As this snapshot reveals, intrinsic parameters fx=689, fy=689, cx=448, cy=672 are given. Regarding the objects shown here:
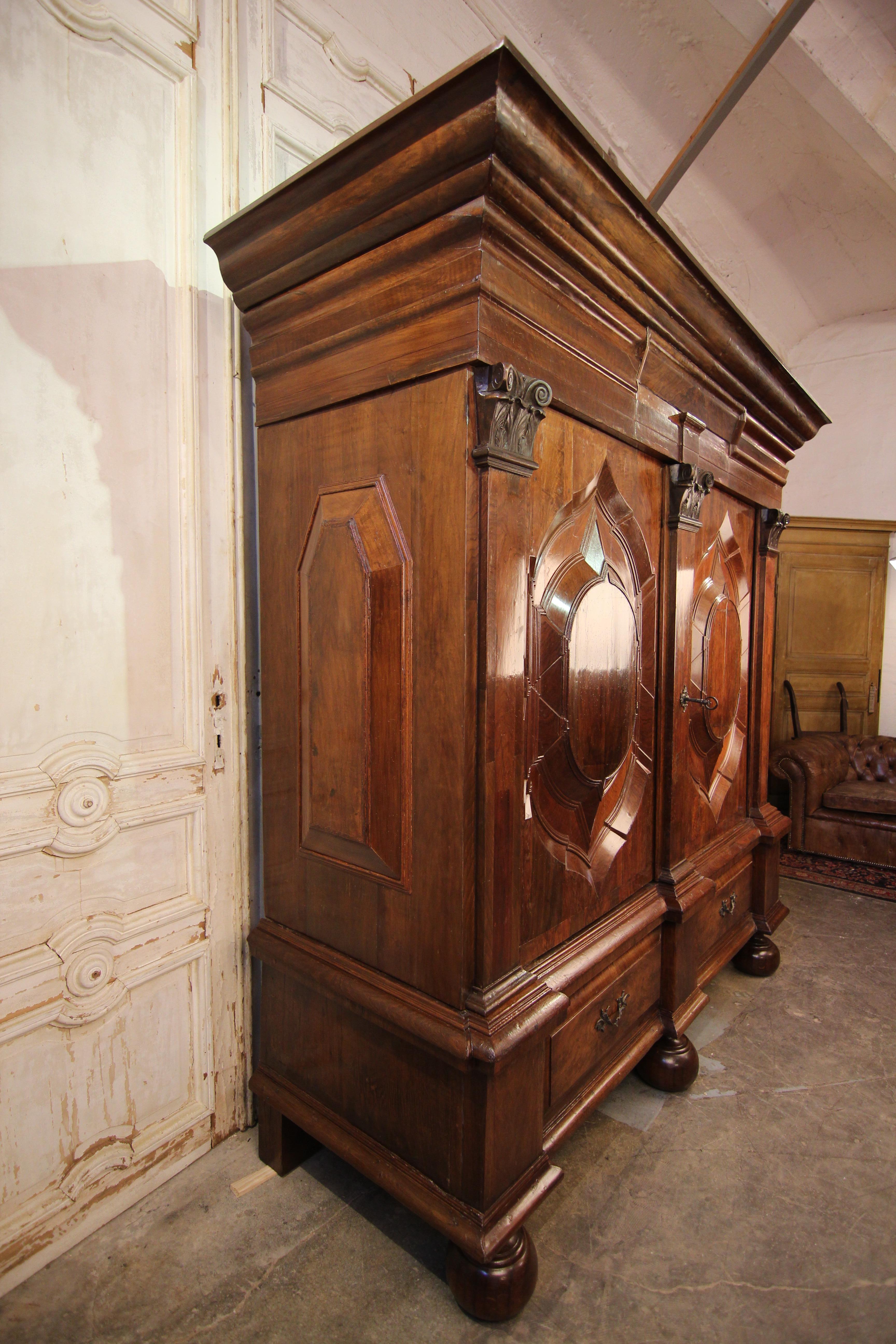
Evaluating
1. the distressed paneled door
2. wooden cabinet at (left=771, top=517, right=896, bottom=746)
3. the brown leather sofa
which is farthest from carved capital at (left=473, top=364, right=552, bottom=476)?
wooden cabinet at (left=771, top=517, right=896, bottom=746)

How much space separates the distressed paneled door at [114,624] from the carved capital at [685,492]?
1185 mm

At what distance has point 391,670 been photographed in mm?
1358

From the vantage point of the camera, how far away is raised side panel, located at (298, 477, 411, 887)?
135 centimetres

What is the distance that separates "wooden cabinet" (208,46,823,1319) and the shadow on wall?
0.71 feet

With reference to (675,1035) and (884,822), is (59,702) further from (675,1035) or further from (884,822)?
(884,822)

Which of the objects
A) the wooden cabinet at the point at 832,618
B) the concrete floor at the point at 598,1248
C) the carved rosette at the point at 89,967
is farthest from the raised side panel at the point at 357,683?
the wooden cabinet at the point at 832,618

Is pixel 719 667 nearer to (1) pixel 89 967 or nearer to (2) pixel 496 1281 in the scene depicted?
(2) pixel 496 1281

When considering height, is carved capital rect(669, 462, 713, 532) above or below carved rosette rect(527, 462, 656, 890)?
above

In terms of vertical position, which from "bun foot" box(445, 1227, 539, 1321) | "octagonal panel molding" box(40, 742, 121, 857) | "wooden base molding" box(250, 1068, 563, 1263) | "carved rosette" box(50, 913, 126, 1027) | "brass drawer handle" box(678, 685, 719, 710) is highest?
"brass drawer handle" box(678, 685, 719, 710)

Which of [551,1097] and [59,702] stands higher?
[59,702]

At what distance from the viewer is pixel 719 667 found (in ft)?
7.67

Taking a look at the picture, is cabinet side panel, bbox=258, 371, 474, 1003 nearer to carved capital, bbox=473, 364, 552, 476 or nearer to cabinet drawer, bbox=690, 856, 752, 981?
carved capital, bbox=473, 364, 552, 476

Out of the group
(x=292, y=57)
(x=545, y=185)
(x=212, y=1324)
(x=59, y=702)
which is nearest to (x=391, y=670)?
(x=59, y=702)

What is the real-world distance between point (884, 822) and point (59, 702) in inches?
170
